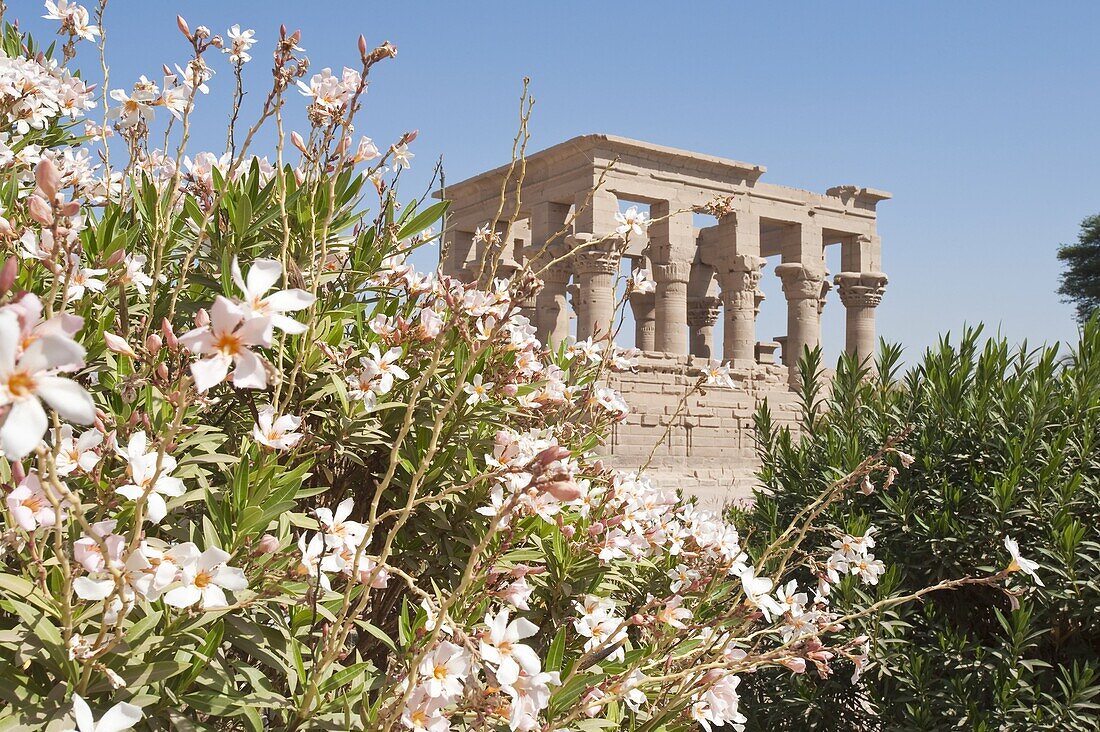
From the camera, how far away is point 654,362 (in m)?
21.7

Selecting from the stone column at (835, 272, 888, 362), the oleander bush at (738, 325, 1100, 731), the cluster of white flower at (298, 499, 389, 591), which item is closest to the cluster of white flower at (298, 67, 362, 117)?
the cluster of white flower at (298, 499, 389, 591)

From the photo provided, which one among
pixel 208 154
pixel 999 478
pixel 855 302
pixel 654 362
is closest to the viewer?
pixel 208 154

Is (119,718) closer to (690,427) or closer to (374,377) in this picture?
(374,377)

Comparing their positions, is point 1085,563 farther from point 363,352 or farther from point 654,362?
point 654,362

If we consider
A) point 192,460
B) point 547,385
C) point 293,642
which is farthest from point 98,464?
point 547,385

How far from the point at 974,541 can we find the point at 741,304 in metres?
23.9

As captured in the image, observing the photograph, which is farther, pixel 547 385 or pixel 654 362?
pixel 654 362

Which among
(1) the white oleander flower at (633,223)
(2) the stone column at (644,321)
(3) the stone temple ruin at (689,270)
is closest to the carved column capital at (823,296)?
(3) the stone temple ruin at (689,270)

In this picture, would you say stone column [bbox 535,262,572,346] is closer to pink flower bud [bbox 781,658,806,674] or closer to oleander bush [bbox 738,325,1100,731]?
oleander bush [bbox 738,325,1100,731]

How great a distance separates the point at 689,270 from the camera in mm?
26828

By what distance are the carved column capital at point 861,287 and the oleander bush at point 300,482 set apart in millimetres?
28795

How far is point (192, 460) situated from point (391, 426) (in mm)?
592

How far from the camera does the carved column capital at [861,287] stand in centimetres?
3031

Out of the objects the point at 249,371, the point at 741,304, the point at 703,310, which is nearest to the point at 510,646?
the point at 249,371
